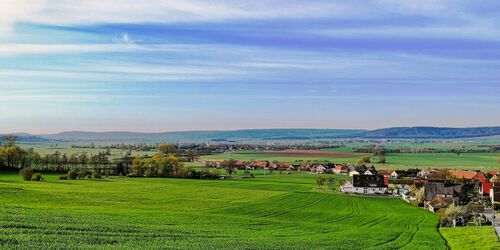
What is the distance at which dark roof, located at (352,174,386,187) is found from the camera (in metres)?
92.9

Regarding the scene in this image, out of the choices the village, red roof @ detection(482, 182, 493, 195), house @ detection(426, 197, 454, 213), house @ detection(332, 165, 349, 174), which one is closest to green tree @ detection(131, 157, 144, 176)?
the village

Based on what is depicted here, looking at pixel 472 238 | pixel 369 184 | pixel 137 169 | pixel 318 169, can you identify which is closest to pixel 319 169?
pixel 318 169

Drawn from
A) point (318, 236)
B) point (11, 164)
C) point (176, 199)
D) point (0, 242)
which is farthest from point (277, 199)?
point (11, 164)

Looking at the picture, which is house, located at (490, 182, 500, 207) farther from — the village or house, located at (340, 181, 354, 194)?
house, located at (340, 181, 354, 194)

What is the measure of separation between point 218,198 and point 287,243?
38.9m

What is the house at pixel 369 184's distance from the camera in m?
92.3

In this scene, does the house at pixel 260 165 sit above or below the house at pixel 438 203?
below

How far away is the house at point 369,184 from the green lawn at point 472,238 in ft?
154

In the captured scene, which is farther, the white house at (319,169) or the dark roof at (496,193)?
the white house at (319,169)

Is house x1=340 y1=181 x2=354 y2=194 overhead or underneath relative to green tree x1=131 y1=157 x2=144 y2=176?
underneath

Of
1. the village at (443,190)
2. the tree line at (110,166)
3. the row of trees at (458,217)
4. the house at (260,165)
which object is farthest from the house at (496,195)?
the house at (260,165)

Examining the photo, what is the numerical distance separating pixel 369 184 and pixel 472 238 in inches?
2212

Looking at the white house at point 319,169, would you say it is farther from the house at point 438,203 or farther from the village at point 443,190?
the house at point 438,203

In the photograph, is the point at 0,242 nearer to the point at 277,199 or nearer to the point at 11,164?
the point at 277,199
